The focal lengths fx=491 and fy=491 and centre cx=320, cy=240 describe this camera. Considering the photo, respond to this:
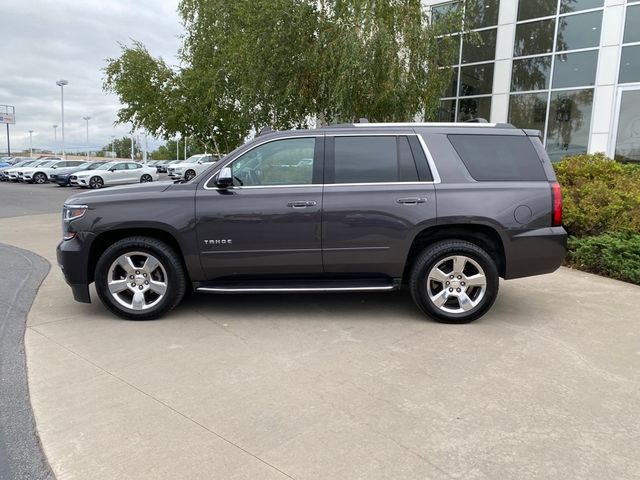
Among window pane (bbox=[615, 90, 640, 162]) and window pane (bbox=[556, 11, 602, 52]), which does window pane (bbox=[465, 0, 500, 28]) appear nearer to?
window pane (bbox=[556, 11, 602, 52])

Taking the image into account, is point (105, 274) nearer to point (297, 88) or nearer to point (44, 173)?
point (297, 88)

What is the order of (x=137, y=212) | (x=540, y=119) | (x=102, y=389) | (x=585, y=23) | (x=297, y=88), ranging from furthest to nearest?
(x=540, y=119) < (x=585, y=23) < (x=297, y=88) < (x=137, y=212) < (x=102, y=389)

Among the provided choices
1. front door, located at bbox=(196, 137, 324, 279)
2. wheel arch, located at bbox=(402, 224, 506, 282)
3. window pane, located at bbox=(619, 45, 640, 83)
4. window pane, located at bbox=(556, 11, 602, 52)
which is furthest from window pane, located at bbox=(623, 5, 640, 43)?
front door, located at bbox=(196, 137, 324, 279)

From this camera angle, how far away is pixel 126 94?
18.9m

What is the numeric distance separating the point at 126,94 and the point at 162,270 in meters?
16.4

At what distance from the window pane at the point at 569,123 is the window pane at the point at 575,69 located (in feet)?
0.89

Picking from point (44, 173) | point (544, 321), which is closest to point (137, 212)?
point (544, 321)

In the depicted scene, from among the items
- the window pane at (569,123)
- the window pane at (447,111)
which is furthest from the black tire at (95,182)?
the window pane at (569,123)

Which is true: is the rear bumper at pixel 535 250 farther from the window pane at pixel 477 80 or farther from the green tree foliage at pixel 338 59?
the window pane at pixel 477 80

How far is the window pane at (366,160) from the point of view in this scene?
185 inches

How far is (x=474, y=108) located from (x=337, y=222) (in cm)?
1338

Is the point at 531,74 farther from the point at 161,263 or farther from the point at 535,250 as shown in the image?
the point at 161,263

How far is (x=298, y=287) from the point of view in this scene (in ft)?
15.3

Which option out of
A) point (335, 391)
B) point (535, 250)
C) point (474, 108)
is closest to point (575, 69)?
point (474, 108)
